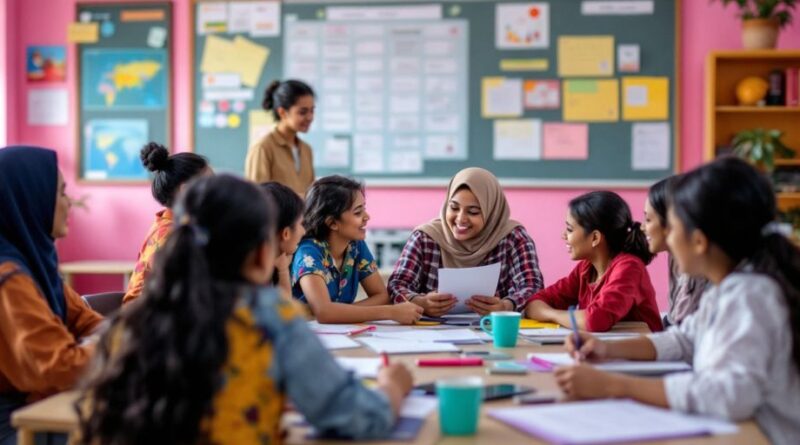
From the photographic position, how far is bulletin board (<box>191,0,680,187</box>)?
16.0ft

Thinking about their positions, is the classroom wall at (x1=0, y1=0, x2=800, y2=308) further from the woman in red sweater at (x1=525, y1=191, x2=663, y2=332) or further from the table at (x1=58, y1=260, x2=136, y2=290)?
the woman in red sweater at (x1=525, y1=191, x2=663, y2=332)

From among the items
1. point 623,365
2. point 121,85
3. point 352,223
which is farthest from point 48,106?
point 623,365

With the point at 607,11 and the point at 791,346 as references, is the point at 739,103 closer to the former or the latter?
the point at 607,11

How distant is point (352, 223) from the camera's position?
2.75 metres

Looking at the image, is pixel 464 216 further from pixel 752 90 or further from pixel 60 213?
pixel 752 90

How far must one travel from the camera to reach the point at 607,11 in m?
4.88

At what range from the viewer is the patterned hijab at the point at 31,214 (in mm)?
1751

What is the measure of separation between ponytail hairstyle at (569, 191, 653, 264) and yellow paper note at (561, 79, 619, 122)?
7.73 feet

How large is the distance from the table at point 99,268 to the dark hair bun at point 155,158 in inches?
83.4

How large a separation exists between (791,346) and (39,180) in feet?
4.74

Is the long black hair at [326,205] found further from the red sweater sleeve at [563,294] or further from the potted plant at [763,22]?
the potted plant at [763,22]

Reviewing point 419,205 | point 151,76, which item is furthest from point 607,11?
point 151,76

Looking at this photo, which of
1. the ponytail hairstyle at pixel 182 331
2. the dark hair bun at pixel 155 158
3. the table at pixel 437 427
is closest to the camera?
the ponytail hairstyle at pixel 182 331

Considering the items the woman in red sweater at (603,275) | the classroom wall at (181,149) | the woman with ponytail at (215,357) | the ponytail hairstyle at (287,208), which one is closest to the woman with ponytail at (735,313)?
the woman with ponytail at (215,357)
